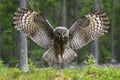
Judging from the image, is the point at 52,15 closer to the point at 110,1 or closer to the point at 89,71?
the point at 110,1

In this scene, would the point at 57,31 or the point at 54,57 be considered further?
the point at 54,57

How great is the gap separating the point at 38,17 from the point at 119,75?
212 cm

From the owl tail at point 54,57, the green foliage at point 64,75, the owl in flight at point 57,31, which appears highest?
the owl in flight at point 57,31

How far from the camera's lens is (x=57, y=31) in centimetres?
998

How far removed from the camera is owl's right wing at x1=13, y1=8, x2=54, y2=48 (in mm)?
10055

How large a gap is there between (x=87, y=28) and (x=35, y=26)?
1.17 m

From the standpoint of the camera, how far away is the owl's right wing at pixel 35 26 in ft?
33.0

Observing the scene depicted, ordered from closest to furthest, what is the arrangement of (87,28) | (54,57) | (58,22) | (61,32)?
(61,32) < (54,57) < (87,28) < (58,22)

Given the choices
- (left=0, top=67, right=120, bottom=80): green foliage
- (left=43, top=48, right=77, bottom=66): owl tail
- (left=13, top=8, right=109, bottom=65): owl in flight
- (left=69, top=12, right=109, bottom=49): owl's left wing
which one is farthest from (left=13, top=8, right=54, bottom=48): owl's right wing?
(left=0, top=67, right=120, bottom=80): green foliage

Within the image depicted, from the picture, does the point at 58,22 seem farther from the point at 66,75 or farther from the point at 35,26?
the point at 66,75

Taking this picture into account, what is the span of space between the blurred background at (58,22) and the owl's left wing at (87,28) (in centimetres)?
2149

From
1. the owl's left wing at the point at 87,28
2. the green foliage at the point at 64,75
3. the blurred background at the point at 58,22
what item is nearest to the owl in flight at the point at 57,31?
the owl's left wing at the point at 87,28

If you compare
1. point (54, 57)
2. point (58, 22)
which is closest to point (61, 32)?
point (54, 57)

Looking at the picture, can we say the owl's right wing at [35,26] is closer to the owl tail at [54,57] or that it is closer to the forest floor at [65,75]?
the owl tail at [54,57]
